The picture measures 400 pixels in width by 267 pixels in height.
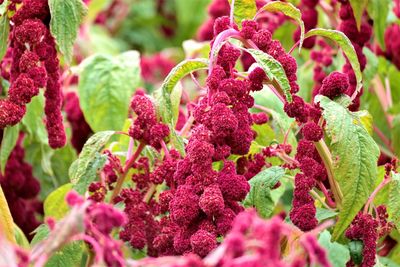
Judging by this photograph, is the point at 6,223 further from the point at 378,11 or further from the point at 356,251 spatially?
the point at 378,11

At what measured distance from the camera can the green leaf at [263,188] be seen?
128cm

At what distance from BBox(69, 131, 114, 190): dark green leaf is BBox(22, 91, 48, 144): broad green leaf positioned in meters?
0.38

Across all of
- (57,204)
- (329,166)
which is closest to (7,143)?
(57,204)

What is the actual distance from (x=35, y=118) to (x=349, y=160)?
78cm

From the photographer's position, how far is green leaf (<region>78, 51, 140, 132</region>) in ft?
5.96

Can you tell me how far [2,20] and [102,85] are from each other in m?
0.48

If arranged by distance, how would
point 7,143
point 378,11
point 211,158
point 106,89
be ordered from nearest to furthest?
point 211,158, point 7,143, point 378,11, point 106,89

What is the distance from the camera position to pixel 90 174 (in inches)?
54.2

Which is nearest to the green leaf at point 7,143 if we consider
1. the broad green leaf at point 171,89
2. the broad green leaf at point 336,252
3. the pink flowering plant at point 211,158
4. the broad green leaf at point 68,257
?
the pink flowering plant at point 211,158

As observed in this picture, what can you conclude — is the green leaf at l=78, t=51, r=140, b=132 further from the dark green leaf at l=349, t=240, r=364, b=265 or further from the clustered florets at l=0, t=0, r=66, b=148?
the dark green leaf at l=349, t=240, r=364, b=265

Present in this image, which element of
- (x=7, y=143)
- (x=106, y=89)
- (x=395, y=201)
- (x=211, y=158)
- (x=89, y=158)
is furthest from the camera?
(x=106, y=89)

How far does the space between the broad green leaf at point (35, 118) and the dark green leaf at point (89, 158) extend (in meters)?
0.38

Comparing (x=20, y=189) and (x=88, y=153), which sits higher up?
(x=88, y=153)

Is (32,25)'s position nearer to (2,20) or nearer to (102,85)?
(2,20)
